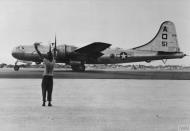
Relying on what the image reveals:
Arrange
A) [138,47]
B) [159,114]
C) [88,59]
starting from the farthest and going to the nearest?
[138,47], [88,59], [159,114]

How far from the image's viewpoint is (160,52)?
28594mm

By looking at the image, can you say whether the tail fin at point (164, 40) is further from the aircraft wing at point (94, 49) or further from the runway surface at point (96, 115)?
the runway surface at point (96, 115)

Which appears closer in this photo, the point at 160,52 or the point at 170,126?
the point at 170,126

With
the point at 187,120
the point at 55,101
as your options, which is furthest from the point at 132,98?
the point at 187,120

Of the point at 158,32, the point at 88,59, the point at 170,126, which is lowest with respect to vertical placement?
the point at 170,126

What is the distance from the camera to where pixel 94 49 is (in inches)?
1036

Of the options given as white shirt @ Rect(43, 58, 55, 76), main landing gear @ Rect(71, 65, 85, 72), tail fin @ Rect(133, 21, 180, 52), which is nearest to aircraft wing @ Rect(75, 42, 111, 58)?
main landing gear @ Rect(71, 65, 85, 72)

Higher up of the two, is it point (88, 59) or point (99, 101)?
point (88, 59)

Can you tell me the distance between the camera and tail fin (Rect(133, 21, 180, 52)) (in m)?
28.7

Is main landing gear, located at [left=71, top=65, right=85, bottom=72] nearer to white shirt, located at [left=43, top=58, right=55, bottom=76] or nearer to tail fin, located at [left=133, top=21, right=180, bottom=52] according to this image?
tail fin, located at [left=133, top=21, right=180, bottom=52]

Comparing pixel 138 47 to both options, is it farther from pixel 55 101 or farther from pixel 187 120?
pixel 187 120

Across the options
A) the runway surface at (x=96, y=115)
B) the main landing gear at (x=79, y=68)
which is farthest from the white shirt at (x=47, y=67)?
the main landing gear at (x=79, y=68)

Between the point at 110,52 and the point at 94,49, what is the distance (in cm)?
240

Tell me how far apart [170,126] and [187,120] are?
2.04ft
